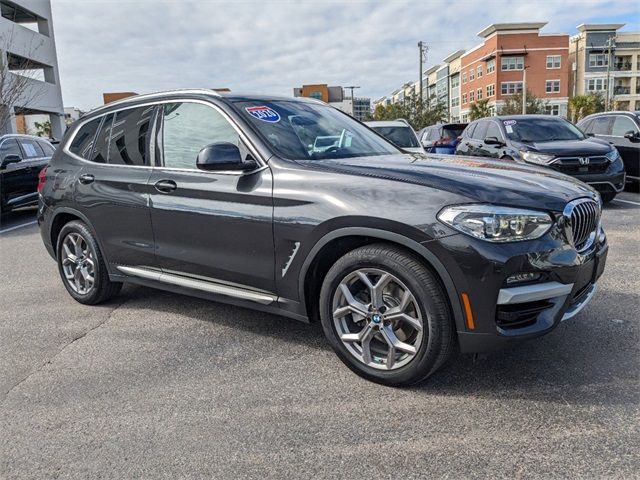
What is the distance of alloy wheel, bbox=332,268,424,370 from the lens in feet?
9.68

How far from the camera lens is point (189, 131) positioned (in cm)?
397

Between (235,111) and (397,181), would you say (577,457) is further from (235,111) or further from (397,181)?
(235,111)

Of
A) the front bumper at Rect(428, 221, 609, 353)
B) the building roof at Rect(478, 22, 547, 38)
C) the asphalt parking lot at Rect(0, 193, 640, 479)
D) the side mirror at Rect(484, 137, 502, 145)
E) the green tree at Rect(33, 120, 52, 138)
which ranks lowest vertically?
the asphalt parking lot at Rect(0, 193, 640, 479)

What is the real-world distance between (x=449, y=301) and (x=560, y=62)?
8405 centimetres

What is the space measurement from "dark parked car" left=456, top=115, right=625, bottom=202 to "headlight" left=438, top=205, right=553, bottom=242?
6493 mm

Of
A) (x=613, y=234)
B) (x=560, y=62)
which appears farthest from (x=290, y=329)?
(x=560, y=62)

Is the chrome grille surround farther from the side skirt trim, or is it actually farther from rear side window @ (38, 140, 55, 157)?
rear side window @ (38, 140, 55, 157)

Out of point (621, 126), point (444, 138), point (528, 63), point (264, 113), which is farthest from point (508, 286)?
point (528, 63)

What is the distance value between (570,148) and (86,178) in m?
7.49

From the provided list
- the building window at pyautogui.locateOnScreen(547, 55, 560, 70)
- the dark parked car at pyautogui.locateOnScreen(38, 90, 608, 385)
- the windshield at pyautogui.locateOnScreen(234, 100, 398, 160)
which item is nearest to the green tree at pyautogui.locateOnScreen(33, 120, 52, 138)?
the dark parked car at pyautogui.locateOnScreen(38, 90, 608, 385)

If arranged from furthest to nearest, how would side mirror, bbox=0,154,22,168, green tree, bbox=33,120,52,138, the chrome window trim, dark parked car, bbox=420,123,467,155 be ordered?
1. green tree, bbox=33,120,52,138
2. dark parked car, bbox=420,123,467,155
3. side mirror, bbox=0,154,22,168
4. the chrome window trim

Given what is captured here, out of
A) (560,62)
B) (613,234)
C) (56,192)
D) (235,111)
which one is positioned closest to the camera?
(235,111)

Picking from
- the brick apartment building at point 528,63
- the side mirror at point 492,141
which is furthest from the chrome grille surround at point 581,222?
the brick apartment building at point 528,63

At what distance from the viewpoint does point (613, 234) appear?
684cm
